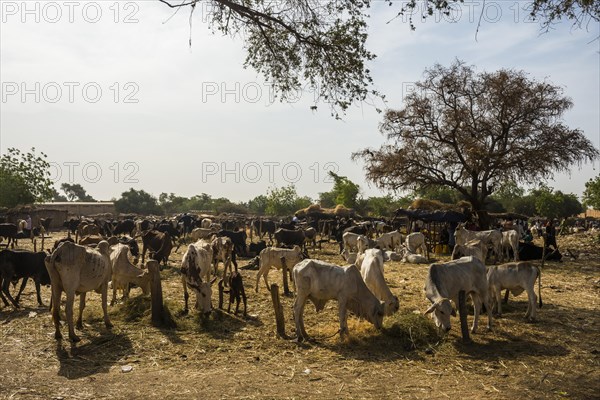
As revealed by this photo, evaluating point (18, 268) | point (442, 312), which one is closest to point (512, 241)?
point (442, 312)

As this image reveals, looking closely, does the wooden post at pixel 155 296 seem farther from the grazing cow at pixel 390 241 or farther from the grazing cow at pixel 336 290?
the grazing cow at pixel 390 241

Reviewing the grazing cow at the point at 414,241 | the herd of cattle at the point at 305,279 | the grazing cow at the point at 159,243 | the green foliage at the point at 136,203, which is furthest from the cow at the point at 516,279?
the green foliage at the point at 136,203

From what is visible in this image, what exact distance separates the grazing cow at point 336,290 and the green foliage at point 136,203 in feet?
271

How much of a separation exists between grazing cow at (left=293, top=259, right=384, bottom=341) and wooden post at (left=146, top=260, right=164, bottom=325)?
2.91 metres

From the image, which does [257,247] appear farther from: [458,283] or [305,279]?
[458,283]

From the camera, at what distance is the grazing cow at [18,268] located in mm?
12406

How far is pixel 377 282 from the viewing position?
37.6 ft

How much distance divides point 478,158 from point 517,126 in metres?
3.05

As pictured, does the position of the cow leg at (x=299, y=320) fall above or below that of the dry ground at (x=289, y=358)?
above

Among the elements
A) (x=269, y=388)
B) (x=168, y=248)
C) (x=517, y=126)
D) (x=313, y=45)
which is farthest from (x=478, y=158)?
(x=269, y=388)

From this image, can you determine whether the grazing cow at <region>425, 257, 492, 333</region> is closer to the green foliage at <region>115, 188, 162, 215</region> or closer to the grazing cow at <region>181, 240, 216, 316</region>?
the grazing cow at <region>181, 240, 216, 316</region>

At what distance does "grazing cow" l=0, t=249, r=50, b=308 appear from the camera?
12.4 m

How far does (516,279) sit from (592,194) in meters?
52.1

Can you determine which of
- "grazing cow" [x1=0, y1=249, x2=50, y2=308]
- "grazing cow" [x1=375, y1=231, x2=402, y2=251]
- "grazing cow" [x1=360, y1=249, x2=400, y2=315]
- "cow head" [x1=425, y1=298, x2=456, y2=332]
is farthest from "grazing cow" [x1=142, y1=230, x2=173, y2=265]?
"cow head" [x1=425, y1=298, x2=456, y2=332]
